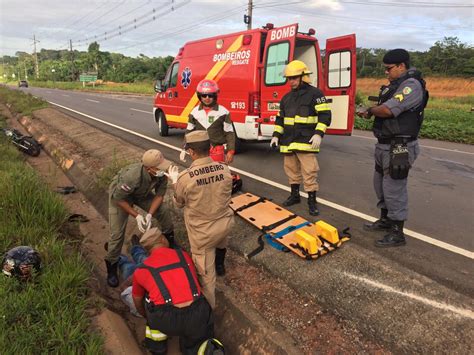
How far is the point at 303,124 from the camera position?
4.48 m

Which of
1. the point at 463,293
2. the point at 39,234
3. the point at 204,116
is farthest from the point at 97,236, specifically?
the point at 463,293

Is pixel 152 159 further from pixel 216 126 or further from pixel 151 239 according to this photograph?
pixel 216 126

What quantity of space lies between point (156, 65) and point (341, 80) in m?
61.4

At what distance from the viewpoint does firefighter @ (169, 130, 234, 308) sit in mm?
2752

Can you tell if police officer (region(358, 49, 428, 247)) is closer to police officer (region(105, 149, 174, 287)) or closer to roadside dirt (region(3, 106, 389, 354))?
roadside dirt (region(3, 106, 389, 354))

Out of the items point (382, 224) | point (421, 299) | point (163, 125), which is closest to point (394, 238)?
point (382, 224)

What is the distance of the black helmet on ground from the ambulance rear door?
4.88 metres

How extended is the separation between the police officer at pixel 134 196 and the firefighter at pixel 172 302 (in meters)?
0.68

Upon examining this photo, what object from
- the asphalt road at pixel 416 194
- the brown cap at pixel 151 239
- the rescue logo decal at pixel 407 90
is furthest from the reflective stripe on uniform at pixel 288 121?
the brown cap at pixel 151 239

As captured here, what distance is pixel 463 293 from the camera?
297cm

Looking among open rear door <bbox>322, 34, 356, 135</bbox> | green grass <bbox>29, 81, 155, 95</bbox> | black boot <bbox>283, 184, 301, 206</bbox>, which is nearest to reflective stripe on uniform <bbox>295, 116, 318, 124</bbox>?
black boot <bbox>283, 184, 301, 206</bbox>

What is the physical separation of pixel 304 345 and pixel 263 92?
5328 mm

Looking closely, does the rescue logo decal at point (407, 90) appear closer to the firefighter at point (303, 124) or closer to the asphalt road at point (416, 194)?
the firefighter at point (303, 124)

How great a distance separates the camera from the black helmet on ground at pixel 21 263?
294 centimetres
